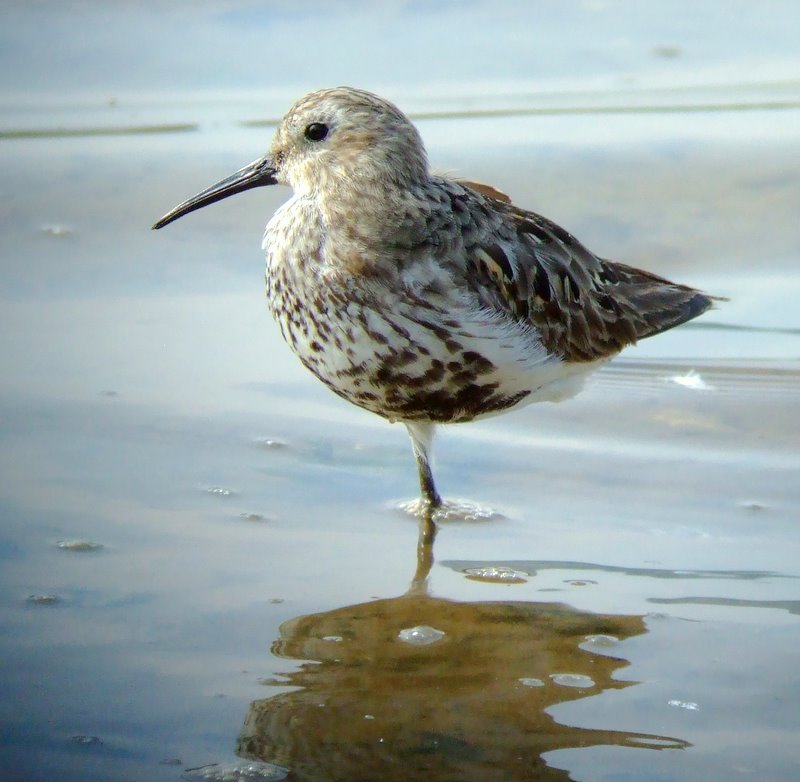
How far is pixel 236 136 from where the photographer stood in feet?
26.1

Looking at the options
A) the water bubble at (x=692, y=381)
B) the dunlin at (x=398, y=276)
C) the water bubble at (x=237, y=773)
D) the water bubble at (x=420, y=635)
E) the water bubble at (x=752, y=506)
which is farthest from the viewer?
the water bubble at (x=692, y=381)

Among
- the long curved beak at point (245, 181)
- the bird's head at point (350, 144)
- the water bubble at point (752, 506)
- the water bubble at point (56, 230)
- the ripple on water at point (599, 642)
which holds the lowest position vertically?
the ripple on water at point (599, 642)

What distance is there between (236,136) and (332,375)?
3.74 metres

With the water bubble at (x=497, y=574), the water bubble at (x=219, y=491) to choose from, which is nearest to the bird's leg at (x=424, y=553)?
the water bubble at (x=497, y=574)

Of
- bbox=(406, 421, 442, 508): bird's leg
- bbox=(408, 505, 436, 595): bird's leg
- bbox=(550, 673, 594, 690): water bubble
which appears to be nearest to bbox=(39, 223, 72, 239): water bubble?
bbox=(406, 421, 442, 508): bird's leg

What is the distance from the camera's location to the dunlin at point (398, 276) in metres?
4.43

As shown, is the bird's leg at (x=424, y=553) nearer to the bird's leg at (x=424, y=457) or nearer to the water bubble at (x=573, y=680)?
the bird's leg at (x=424, y=457)

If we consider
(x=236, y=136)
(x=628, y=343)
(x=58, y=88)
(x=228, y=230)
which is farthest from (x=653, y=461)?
(x=58, y=88)

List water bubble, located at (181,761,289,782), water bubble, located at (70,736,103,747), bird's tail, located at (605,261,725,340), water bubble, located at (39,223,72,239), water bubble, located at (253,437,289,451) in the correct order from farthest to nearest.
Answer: water bubble, located at (39,223,72,239) → bird's tail, located at (605,261,725,340) → water bubble, located at (253,437,289,451) → water bubble, located at (70,736,103,747) → water bubble, located at (181,761,289,782)

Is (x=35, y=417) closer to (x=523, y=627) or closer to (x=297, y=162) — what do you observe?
(x=297, y=162)

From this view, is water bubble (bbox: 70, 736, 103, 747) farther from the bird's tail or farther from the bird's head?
the bird's tail

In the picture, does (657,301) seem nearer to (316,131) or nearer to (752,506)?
(752,506)

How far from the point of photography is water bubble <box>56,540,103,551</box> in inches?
171

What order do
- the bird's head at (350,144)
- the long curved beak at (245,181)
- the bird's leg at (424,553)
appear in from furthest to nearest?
1. the long curved beak at (245,181)
2. the bird's head at (350,144)
3. the bird's leg at (424,553)
